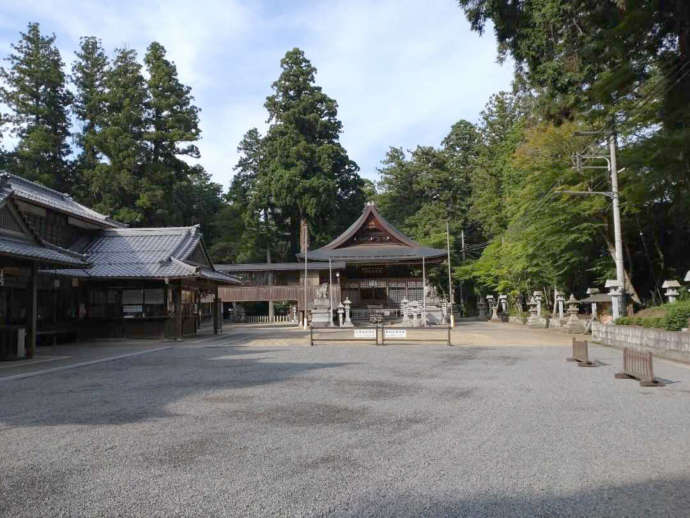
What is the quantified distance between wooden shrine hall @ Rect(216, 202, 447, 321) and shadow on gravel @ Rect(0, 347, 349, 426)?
2297cm

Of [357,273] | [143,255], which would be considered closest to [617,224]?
[143,255]

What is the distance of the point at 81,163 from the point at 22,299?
26048 millimetres

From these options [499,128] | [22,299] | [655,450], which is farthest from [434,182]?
[655,450]

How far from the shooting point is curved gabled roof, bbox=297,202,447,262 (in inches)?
1453

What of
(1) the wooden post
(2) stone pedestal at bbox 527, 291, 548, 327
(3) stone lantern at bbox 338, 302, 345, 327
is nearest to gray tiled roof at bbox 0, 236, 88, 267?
(1) the wooden post

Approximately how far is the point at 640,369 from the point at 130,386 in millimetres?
9478

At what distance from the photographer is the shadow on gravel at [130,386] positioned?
6.84 m

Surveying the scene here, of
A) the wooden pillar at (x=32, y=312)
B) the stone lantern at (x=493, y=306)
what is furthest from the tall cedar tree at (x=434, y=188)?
the wooden pillar at (x=32, y=312)

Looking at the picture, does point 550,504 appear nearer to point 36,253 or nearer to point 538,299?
point 36,253

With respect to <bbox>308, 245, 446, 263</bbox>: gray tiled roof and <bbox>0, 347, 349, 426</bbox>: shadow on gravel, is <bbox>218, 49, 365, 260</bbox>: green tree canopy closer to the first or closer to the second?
<bbox>308, 245, 446, 263</bbox>: gray tiled roof

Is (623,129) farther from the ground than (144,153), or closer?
closer

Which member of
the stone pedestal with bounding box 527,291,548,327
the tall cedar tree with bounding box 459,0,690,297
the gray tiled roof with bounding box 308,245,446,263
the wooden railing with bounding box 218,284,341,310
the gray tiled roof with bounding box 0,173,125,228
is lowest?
the stone pedestal with bounding box 527,291,548,327

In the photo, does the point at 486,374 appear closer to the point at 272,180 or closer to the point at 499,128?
the point at 272,180

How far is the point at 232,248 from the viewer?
156ft
